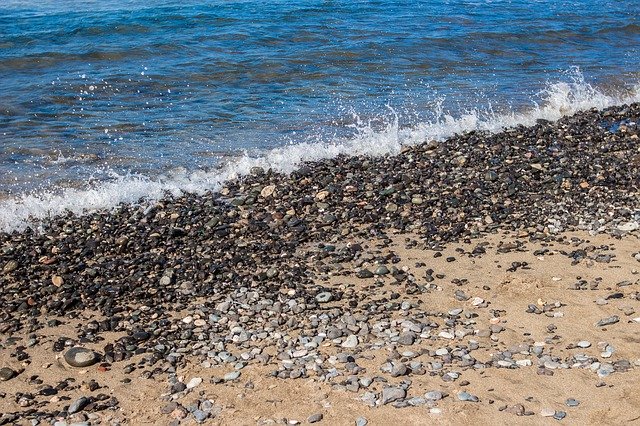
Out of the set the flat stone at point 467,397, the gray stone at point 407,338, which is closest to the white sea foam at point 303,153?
the gray stone at point 407,338

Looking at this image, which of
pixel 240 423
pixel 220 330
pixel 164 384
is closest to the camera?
pixel 240 423

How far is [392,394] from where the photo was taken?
5352 millimetres

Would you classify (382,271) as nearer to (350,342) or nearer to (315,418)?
(350,342)

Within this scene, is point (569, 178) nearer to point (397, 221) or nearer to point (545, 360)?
point (397, 221)

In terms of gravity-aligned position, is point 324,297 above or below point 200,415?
above

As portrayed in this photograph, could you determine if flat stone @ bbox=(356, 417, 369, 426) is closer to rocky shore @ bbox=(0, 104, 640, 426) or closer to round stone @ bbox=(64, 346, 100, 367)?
rocky shore @ bbox=(0, 104, 640, 426)

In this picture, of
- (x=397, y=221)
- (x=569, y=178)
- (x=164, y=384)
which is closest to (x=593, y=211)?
(x=569, y=178)

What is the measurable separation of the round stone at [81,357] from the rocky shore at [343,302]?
2 cm

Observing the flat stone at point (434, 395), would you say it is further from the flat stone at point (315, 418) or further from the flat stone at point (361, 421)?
the flat stone at point (315, 418)

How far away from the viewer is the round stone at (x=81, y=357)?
5.94 meters

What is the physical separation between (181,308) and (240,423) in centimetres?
176

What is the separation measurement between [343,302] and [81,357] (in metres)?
2.17

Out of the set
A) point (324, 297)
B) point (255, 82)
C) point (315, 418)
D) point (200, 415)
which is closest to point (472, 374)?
point (315, 418)

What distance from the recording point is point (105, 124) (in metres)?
12.1
